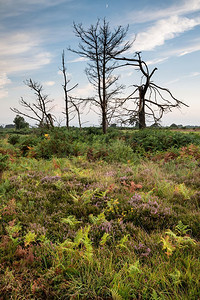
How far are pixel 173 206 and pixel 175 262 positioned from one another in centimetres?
182

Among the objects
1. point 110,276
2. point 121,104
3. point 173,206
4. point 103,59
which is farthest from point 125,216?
point 103,59

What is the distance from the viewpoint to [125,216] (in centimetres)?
407

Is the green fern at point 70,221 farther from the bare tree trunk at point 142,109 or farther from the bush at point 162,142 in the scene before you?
the bare tree trunk at point 142,109

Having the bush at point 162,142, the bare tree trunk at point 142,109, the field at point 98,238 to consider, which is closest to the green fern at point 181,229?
the field at point 98,238

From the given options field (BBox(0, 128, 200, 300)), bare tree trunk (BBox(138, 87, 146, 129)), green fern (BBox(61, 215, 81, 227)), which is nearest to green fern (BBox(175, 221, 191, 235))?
field (BBox(0, 128, 200, 300))

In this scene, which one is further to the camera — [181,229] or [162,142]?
[162,142]

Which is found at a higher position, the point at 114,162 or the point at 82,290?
the point at 114,162

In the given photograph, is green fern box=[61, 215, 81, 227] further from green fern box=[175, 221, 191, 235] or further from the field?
green fern box=[175, 221, 191, 235]

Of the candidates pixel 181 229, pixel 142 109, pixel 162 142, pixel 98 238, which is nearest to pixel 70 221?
pixel 98 238

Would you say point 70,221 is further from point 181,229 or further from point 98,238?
point 181,229

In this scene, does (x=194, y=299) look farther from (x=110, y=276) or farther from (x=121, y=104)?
(x=121, y=104)

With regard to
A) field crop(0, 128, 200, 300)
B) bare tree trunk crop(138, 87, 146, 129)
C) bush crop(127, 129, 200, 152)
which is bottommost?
field crop(0, 128, 200, 300)

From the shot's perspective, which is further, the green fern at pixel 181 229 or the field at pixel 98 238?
the green fern at pixel 181 229

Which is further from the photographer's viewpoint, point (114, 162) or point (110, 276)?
point (114, 162)
